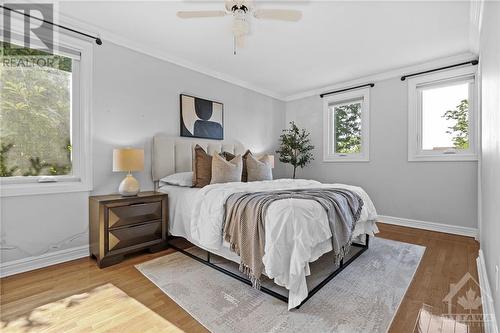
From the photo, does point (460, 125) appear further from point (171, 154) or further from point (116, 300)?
point (116, 300)

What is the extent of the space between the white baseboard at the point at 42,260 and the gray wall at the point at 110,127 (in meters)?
0.04

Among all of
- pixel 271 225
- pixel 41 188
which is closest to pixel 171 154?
pixel 41 188

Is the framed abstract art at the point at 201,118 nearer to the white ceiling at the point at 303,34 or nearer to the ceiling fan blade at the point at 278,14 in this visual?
the white ceiling at the point at 303,34

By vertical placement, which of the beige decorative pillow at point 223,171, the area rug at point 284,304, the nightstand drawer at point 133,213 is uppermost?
the beige decorative pillow at point 223,171

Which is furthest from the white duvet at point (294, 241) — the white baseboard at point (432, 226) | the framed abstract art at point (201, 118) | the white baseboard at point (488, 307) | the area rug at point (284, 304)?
the white baseboard at point (432, 226)

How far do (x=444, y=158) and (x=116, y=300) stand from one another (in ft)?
14.1

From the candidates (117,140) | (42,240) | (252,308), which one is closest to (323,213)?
(252,308)

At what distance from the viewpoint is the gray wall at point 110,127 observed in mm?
2232

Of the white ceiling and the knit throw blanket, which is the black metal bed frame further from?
the white ceiling

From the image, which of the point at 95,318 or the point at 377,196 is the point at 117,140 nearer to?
the point at 95,318

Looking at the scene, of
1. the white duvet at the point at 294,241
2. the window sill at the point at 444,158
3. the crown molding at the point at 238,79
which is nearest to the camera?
the white duvet at the point at 294,241

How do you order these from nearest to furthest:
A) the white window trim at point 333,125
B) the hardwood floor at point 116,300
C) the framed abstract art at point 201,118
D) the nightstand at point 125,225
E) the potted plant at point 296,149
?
the hardwood floor at point 116,300
the nightstand at point 125,225
the framed abstract art at point 201,118
the white window trim at point 333,125
the potted plant at point 296,149

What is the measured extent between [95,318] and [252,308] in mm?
1034

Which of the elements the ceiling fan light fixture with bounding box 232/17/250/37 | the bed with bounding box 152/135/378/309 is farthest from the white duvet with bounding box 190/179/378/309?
the ceiling fan light fixture with bounding box 232/17/250/37
